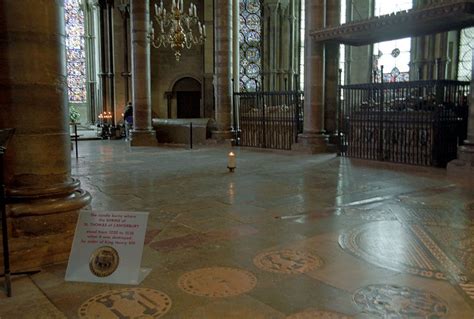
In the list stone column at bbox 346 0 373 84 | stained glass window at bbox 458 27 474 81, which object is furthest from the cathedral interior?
stone column at bbox 346 0 373 84

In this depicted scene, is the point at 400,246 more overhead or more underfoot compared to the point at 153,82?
more underfoot

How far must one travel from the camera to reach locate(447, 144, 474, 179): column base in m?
9.20

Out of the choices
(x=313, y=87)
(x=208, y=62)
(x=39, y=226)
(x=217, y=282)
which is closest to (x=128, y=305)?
(x=217, y=282)

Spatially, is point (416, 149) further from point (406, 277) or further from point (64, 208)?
point (64, 208)

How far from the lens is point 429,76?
64.6 ft

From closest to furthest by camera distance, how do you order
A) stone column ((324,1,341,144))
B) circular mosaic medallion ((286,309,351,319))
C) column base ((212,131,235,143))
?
circular mosaic medallion ((286,309,351,319)) → stone column ((324,1,341,144)) → column base ((212,131,235,143))

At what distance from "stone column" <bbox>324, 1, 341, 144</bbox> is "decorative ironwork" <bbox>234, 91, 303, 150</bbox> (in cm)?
85

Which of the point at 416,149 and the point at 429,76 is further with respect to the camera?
the point at 429,76

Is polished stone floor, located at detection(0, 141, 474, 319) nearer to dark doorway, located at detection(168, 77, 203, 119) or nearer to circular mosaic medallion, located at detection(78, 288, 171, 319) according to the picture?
circular mosaic medallion, located at detection(78, 288, 171, 319)

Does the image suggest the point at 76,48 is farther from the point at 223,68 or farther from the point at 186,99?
the point at 223,68

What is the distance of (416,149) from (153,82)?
18233 mm

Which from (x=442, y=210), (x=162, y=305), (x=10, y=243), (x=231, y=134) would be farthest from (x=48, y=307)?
(x=231, y=134)

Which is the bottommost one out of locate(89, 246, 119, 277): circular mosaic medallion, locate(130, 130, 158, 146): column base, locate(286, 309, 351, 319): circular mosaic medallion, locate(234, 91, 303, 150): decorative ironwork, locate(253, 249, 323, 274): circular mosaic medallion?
locate(286, 309, 351, 319): circular mosaic medallion

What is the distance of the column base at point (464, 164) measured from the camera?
30.2 feet
